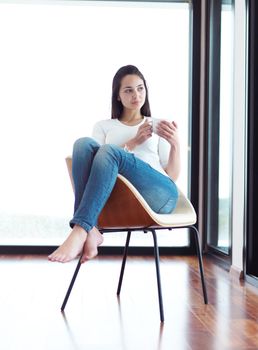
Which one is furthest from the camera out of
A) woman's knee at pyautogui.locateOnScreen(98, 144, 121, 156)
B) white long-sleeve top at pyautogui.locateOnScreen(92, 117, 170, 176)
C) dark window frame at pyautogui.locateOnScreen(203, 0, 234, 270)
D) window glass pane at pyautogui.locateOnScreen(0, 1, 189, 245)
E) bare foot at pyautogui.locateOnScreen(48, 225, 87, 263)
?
window glass pane at pyautogui.locateOnScreen(0, 1, 189, 245)

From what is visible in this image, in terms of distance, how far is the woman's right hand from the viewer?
9.26 ft

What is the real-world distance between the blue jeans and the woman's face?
38 centimetres

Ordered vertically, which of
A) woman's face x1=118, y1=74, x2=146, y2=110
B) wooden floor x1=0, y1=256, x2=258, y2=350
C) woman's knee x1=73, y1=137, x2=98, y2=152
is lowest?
wooden floor x1=0, y1=256, x2=258, y2=350

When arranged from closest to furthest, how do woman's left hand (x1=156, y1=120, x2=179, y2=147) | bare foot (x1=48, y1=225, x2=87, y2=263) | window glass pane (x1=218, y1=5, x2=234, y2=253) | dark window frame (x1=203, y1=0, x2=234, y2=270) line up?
bare foot (x1=48, y1=225, x2=87, y2=263)
woman's left hand (x1=156, y1=120, x2=179, y2=147)
window glass pane (x1=218, y1=5, x2=234, y2=253)
dark window frame (x1=203, y1=0, x2=234, y2=270)

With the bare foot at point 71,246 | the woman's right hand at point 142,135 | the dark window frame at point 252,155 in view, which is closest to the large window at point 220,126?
Result: the dark window frame at point 252,155

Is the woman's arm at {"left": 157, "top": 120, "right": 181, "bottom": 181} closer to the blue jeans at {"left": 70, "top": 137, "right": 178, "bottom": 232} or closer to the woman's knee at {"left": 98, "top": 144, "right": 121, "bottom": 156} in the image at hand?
the blue jeans at {"left": 70, "top": 137, "right": 178, "bottom": 232}

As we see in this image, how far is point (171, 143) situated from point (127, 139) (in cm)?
23

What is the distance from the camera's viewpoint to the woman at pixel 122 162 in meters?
2.42

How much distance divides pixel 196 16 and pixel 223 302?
263 cm

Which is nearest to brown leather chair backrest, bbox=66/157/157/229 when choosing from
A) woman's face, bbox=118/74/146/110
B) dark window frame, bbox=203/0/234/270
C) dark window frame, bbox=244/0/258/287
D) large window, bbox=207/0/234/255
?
woman's face, bbox=118/74/146/110

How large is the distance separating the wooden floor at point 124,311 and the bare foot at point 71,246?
0.23 metres

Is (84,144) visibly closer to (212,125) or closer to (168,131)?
Answer: (168,131)

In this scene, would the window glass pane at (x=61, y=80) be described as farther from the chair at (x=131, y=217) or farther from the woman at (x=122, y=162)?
the chair at (x=131, y=217)

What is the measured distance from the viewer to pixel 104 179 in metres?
2.46
